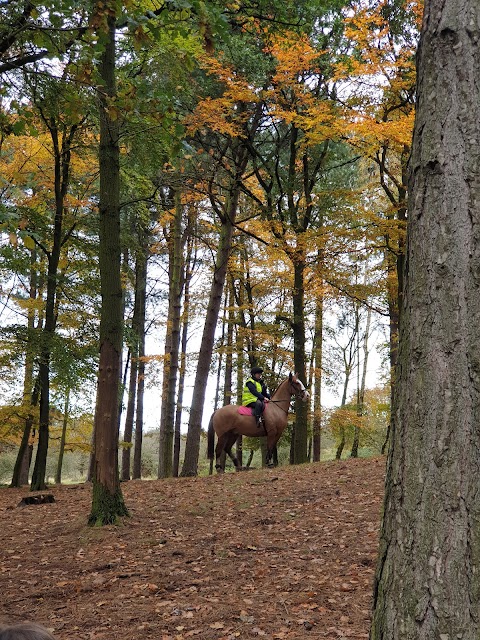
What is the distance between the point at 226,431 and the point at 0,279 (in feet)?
23.6

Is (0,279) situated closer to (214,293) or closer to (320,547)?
(214,293)

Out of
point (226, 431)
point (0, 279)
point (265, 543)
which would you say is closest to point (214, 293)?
point (226, 431)

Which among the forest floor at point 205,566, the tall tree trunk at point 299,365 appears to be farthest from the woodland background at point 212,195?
the forest floor at point 205,566

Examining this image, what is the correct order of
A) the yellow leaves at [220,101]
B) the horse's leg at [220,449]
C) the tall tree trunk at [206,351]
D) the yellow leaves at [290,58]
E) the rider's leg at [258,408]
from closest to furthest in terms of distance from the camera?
the yellow leaves at [290,58] < the yellow leaves at [220,101] < the rider's leg at [258,408] < the horse's leg at [220,449] < the tall tree trunk at [206,351]

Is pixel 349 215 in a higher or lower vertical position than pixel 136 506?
higher

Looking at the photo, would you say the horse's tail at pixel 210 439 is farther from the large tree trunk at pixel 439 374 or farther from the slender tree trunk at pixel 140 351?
the large tree trunk at pixel 439 374

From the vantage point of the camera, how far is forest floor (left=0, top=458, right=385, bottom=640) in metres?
4.66

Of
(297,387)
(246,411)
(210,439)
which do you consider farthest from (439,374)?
(210,439)

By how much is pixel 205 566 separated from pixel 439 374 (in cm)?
462

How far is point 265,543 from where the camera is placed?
22.4 feet

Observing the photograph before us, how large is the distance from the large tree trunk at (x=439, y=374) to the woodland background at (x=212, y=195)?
2527 millimetres

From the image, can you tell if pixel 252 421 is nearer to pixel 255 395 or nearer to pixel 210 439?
pixel 255 395

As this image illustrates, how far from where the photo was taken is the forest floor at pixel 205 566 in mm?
4660

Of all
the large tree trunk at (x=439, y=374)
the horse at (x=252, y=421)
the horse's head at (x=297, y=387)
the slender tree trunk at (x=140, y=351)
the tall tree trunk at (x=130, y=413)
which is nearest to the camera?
the large tree trunk at (x=439, y=374)
